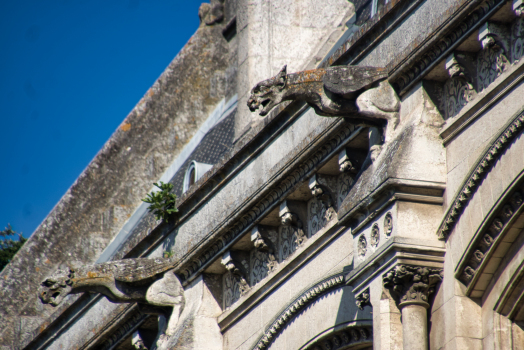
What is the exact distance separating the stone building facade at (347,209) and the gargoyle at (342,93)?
0.05 ft

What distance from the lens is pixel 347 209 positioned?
8.58 metres

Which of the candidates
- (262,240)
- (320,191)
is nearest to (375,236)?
(320,191)

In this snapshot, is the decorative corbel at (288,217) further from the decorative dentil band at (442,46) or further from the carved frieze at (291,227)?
the decorative dentil band at (442,46)

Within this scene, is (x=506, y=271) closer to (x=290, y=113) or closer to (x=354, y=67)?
(x=354, y=67)

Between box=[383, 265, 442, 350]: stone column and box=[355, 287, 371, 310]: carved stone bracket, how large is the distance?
1.10 ft

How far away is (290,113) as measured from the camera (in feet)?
34.6

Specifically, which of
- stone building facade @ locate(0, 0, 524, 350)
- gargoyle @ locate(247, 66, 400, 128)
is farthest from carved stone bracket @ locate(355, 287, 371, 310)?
gargoyle @ locate(247, 66, 400, 128)

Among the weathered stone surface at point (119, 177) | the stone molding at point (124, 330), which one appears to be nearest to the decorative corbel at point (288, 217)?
the stone molding at point (124, 330)

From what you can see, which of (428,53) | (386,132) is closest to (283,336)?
(386,132)

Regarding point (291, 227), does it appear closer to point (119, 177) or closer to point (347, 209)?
point (347, 209)

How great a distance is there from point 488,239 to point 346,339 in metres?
2.26

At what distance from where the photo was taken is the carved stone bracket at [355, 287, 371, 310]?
823 cm

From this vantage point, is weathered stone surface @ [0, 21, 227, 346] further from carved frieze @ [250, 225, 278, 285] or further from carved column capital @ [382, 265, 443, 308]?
carved column capital @ [382, 265, 443, 308]

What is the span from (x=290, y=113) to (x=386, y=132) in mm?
2025
